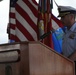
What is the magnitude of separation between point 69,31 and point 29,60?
1.55m

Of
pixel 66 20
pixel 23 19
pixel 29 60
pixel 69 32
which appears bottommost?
pixel 29 60

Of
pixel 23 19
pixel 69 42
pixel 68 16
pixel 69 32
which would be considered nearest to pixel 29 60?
pixel 69 42

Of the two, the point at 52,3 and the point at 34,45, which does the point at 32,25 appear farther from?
the point at 34,45

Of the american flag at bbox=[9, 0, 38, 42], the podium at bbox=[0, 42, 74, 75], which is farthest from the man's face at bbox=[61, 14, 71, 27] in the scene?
the american flag at bbox=[9, 0, 38, 42]

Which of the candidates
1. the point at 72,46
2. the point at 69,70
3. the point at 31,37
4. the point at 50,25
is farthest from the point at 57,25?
the point at 69,70

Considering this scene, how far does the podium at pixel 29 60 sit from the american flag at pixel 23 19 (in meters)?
3.70

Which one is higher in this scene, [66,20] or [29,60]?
[66,20]

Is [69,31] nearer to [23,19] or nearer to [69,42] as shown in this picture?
[69,42]

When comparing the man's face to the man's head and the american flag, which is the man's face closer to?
the man's head

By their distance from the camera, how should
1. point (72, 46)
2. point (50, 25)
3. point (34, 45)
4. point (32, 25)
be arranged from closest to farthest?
point (34, 45) < point (72, 46) < point (50, 25) < point (32, 25)

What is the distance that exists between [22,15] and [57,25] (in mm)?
849

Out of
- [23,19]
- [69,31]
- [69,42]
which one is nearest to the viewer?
[69,42]

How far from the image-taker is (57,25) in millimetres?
5762

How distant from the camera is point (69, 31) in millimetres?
3633
